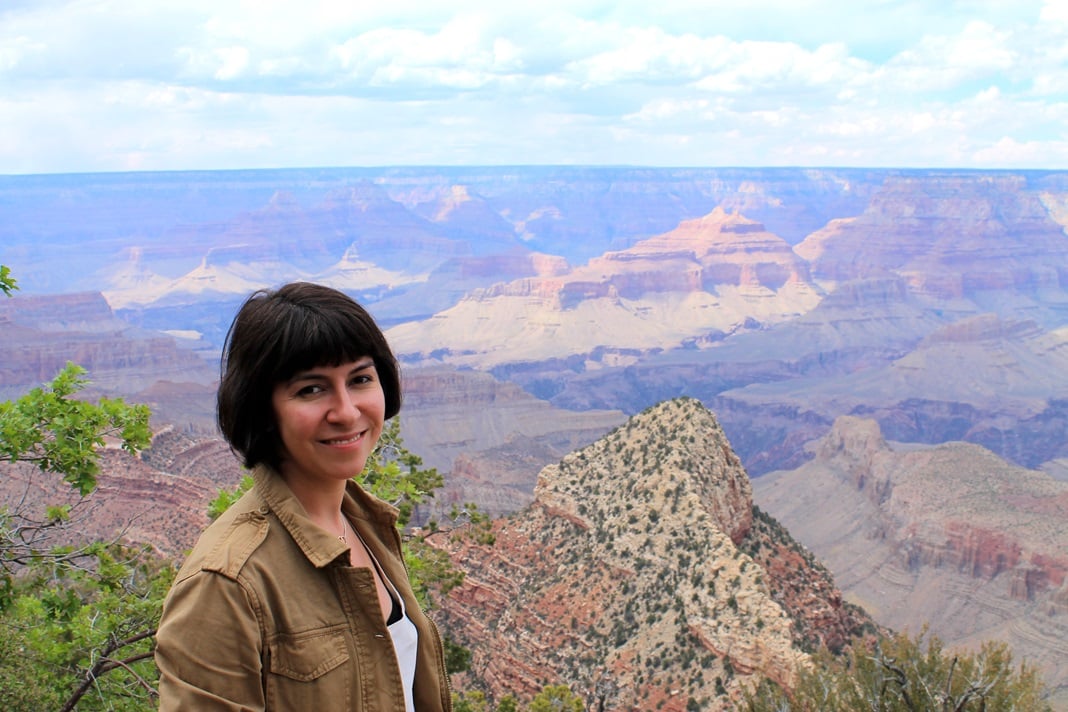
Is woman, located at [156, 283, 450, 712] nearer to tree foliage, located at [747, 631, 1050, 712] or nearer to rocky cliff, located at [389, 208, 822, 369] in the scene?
tree foliage, located at [747, 631, 1050, 712]

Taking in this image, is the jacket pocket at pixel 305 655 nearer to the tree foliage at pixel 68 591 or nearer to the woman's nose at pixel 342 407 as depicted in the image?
the woman's nose at pixel 342 407

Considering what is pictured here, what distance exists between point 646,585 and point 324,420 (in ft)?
57.9

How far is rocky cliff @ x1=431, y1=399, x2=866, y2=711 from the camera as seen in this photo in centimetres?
1734

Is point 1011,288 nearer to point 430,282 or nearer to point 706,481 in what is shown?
point 430,282

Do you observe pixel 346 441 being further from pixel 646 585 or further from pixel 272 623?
pixel 646 585

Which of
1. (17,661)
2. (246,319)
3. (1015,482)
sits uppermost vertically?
(246,319)

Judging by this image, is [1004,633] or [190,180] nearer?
[1004,633]

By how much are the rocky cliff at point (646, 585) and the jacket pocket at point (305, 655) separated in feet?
43.7

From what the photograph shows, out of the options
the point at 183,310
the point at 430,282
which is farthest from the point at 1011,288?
the point at 183,310

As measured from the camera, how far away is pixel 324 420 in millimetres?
3146

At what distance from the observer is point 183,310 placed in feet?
Answer: 535

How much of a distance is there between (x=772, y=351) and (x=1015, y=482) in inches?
3165

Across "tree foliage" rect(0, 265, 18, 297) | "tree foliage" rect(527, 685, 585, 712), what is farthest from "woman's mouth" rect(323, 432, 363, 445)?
"tree foliage" rect(527, 685, 585, 712)

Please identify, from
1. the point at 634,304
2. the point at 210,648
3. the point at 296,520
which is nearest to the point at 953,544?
the point at 296,520
